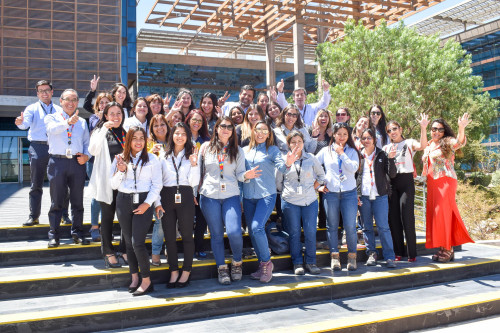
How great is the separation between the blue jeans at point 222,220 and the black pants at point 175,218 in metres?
0.22

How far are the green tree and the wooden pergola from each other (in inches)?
147

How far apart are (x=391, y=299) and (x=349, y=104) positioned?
32.8 ft

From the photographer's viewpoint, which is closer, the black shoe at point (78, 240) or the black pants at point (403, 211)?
the black shoe at point (78, 240)

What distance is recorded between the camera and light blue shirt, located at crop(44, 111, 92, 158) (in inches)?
190

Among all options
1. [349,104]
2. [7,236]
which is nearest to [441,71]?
[349,104]

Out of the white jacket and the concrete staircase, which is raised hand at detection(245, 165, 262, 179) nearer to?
the concrete staircase

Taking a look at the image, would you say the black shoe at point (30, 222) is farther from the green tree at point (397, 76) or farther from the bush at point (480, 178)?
the bush at point (480, 178)

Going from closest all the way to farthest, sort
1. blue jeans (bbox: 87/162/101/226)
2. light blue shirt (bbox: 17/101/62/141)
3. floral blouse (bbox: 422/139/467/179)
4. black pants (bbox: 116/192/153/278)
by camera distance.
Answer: black pants (bbox: 116/192/153/278), blue jeans (bbox: 87/162/101/226), light blue shirt (bbox: 17/101/62/141), floral blouse (bbox: 422/139/467/179)

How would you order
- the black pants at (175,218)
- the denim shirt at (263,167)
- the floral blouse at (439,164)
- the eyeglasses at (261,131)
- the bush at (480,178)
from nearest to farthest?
1. the black pants at (175,218)
2. the denim shirt at (263,167)
3. the eyeglasses at (261,131)
4. the floral blouse at (439,164)
5. the bush at (480,178)

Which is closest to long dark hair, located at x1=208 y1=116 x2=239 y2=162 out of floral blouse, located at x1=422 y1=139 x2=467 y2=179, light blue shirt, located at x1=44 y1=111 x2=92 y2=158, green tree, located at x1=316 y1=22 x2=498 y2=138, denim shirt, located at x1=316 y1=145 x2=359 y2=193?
denim shirt, located at x1=316 y1=145 x2=359 y2=193

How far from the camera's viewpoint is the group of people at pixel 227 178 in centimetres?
427

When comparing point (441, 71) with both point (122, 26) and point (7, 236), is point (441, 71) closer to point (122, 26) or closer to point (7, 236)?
point (7, 236)

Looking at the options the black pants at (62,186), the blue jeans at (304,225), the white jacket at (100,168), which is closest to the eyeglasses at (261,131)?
the blue jeans at (304,225)

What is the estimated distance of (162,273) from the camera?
450 cm
